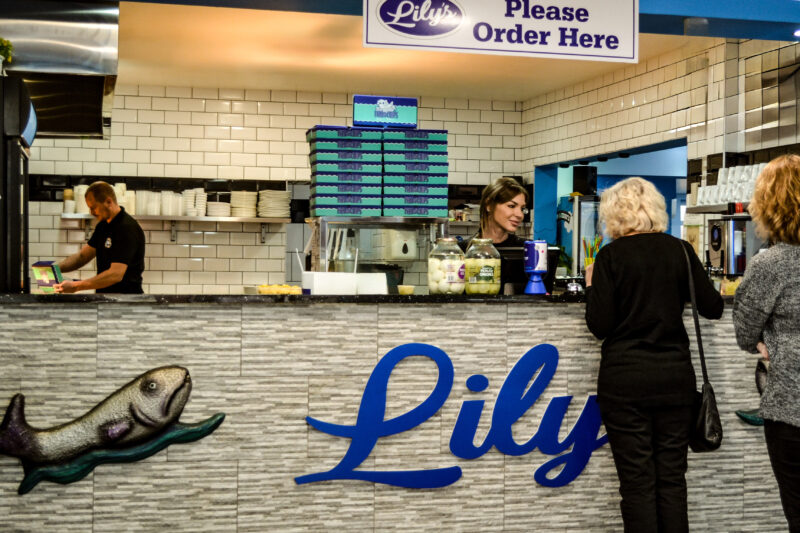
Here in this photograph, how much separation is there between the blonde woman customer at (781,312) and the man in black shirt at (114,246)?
3.90 meters

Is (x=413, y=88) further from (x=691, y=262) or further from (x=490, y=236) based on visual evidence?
(x=691, y=262)

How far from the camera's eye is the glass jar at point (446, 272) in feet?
11.8

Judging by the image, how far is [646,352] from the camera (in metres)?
3.03

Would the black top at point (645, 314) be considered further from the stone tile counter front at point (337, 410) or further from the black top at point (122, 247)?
the black top at point (122, 247)

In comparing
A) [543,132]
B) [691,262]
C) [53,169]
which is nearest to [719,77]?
[543,132]

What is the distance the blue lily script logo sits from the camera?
3.45 meters

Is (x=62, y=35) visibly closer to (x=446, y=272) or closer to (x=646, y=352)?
(x=446, y=272)

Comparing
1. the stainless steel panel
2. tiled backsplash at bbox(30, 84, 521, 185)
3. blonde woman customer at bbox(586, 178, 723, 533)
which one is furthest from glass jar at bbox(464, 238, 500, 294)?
tiled backsplash at bbox(30, 84, 521, 185)

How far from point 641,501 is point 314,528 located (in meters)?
1.30

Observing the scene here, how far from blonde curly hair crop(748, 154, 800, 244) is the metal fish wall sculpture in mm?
2144

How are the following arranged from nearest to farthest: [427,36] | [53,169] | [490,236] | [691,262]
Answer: [691,262] < [427,36] < [490,236] < [53,169]

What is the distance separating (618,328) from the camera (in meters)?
3.07

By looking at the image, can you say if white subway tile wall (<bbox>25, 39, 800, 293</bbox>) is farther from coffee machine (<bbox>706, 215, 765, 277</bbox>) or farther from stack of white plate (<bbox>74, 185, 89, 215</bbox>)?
coffee machine (<bbox>706, 215, 765, 277</bbox>)

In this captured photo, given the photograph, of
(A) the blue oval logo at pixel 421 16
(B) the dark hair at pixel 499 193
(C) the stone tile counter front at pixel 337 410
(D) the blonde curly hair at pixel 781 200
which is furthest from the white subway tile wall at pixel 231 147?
(D) the blonde curly hair at pixel 781 200
